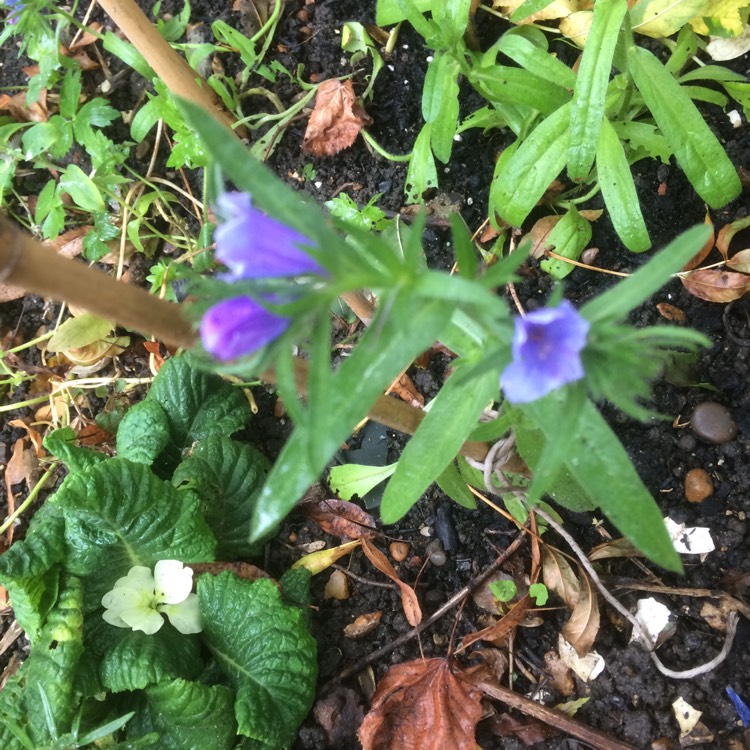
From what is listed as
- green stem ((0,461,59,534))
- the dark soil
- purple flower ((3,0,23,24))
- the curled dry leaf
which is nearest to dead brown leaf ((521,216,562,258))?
the dark soil

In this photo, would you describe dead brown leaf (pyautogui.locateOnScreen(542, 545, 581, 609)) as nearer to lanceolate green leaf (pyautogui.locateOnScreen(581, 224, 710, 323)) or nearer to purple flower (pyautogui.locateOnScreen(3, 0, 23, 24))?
lanceolate green leaf (pyautogui.locateOnScreen(581, 224, 710, 323))

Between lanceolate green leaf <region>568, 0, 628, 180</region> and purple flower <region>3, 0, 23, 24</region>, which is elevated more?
purple flower <region>3, 0, 23, 24</region>

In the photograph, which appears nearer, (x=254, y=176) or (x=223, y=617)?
(x=254, y=176)

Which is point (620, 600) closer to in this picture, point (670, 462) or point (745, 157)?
point (670, 462)

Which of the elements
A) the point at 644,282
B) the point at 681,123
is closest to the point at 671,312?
the point at 681,123

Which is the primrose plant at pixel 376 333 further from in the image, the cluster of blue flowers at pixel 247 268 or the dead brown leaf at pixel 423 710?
the dead brown leaf at pixel 423 710

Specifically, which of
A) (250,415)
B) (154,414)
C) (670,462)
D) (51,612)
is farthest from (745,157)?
(51,612)

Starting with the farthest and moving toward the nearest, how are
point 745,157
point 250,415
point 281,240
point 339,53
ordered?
point 339,53
point 250,415
point 745,157
point 281,240

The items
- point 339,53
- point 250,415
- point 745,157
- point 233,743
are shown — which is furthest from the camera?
point 339,53
